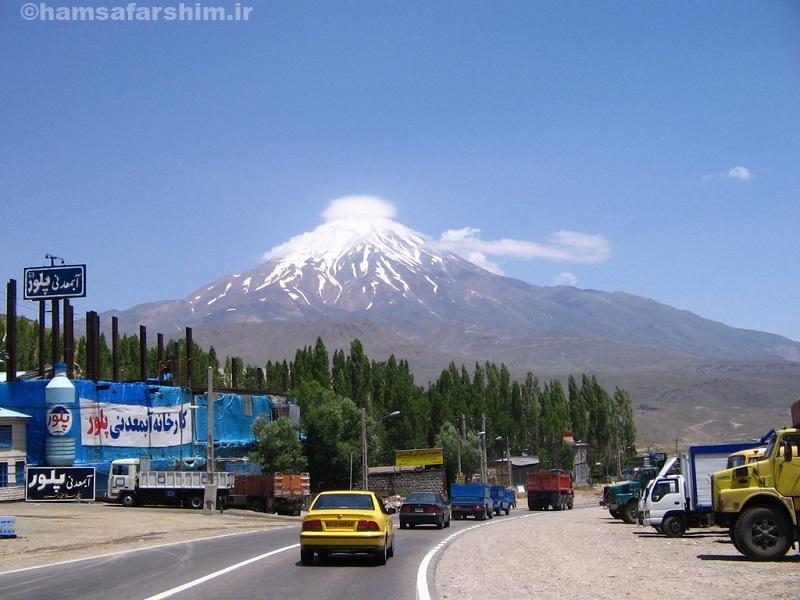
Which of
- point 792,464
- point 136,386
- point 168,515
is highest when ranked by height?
point 136,386

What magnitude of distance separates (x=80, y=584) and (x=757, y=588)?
39.2 ft

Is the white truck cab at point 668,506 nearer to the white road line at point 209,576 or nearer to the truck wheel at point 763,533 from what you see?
the truck wheel at point 763,533

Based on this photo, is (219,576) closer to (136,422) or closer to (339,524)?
(339,524)

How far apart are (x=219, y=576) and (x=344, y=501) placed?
3.47 metres

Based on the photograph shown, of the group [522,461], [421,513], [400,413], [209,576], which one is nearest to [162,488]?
[421,513]

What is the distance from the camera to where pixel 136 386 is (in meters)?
73.6

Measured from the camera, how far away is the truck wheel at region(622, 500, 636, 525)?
141 ft

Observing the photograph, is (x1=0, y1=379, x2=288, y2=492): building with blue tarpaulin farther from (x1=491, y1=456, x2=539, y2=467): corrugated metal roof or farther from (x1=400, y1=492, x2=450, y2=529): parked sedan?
(x1=491, y1=456, x2=539, y2=467): corrugated metal roof

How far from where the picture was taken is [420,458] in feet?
289

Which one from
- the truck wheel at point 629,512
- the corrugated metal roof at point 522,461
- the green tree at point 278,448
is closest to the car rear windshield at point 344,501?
the truck wheel at point 629,512

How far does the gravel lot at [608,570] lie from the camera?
639 inches

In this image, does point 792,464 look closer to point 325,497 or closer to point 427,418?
point 325,497

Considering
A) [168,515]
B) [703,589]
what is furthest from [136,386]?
[703,589]

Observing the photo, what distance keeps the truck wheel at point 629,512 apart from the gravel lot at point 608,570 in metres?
11.0
